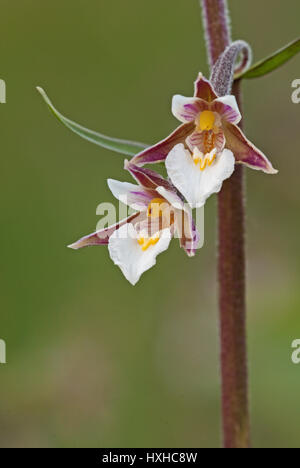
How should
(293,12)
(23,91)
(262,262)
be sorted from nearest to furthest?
(262,262)
(23,91)
(293,12)

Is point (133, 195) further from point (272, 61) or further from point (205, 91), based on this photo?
point (272, 61)

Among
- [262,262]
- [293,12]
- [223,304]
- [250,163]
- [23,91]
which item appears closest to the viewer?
[250,163]

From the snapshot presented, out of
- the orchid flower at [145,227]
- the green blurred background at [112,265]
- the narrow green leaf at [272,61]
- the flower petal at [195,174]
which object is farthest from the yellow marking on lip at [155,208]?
the green blurred background at [112,265]

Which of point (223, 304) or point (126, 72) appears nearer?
point (223, 304)

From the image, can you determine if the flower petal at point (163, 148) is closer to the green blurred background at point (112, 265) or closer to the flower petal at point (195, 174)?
the flower petal at point (195, 174)

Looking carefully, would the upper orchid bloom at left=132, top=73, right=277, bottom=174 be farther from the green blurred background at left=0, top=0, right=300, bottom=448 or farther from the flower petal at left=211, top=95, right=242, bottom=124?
the green blurred background at left=0, top=0, right=300, bottom=448

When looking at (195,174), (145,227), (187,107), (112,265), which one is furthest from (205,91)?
(112,265)
